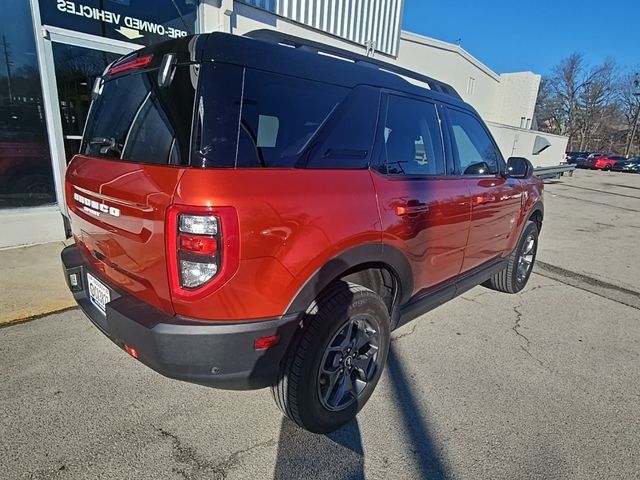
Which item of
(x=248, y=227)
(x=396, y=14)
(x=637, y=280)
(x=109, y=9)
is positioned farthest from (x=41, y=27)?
(x=637, y=280)

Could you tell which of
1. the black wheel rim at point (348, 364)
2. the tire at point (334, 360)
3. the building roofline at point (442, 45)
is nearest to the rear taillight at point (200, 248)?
the tire at point (334, 360)

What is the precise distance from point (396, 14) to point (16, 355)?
9.74 m

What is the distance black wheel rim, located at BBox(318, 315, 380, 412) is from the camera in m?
2.19

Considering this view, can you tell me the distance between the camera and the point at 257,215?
5.39 feet

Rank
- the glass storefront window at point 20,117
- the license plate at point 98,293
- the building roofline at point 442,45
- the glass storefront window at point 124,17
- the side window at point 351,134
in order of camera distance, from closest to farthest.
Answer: the side window at point 351,134 < the license plate at point 98,293 < the glass storefront window at point 20,117 < the glass storefront window at point 124,17 < the building roofline at point 442,45

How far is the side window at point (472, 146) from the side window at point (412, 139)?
29 centimetres

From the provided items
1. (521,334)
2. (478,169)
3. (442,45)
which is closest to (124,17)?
(478,169)

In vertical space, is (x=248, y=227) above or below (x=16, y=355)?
above

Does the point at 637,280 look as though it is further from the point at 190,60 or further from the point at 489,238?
the point at 190,60

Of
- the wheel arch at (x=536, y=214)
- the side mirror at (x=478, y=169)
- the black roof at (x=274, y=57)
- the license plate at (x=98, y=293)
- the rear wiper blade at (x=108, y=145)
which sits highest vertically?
the black roof at (x=274, y=57)

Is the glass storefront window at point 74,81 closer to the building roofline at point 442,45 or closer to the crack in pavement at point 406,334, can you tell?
the crack in pavement at point 406,334

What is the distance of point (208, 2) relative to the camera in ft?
18.8

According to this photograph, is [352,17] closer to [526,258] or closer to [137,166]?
[526,258]

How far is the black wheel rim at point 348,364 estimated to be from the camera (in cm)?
219
